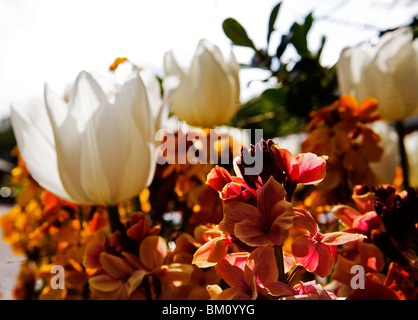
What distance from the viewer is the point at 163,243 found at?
310mm

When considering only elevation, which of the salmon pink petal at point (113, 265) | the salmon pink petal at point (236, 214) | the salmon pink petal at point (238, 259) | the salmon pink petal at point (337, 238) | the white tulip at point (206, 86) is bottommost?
the salmon pink petal at point (113, 265)

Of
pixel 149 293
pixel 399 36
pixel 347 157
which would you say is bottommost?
pixel 149 293

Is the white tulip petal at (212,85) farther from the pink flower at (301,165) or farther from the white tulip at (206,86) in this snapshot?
the pink flower at (301,165)

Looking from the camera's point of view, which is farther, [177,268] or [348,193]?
[348,193]

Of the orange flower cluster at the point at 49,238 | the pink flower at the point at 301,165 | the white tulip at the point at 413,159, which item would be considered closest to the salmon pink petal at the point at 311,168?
the pink flower at the point at 301,165

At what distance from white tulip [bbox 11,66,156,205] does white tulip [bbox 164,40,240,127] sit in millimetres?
142

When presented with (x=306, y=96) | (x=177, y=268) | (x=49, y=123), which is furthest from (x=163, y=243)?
(x=306, y=96)

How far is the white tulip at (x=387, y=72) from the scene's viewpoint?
1.47 ft

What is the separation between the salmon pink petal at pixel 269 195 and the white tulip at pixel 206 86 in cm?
29

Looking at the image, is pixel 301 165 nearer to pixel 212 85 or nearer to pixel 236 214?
pixel 236 214

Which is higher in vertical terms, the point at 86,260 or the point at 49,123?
the point at 49,123
